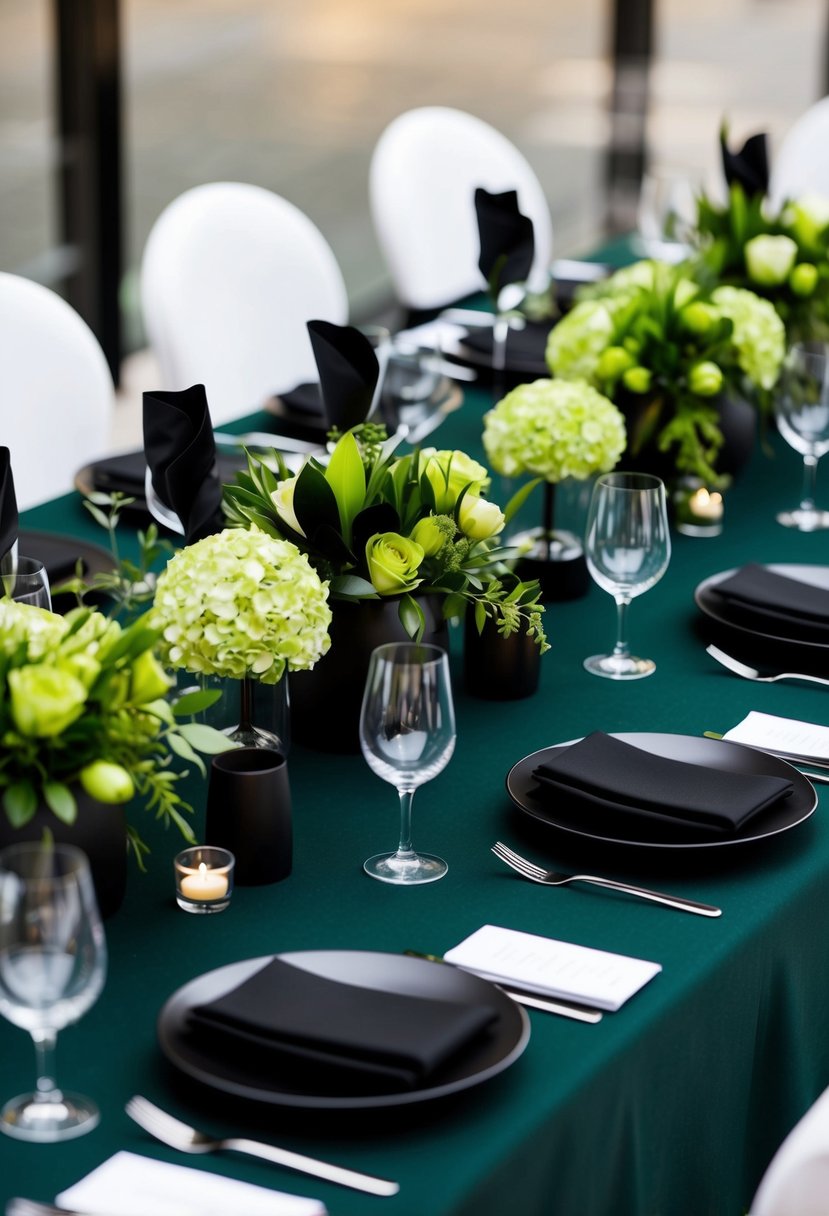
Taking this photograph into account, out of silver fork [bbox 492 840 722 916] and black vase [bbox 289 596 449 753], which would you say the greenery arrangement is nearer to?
black vase [bbox 289 596 449 753]

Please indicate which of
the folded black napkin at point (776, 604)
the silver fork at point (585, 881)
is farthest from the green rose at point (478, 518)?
the folded black napkin at point (776, 604)

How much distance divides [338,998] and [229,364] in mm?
2264

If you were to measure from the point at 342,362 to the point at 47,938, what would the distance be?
1.21m

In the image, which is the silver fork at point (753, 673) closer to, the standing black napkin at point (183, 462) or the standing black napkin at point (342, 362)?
the standing black napkin at point (342, 362)

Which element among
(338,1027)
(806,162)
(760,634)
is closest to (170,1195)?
(338,1027)

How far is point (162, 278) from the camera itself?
3.29 metres

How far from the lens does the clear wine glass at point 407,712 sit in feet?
4.86

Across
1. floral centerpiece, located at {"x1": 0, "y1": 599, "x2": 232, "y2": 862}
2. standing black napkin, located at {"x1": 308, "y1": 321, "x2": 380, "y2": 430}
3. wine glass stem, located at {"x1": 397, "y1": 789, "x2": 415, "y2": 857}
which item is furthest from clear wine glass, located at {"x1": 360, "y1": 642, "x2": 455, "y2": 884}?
standing black napkin, located at {"x1": 308, "y1": 321, "x2": 380, "y2": 430}

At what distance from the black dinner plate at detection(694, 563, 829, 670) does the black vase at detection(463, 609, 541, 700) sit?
0.29 m

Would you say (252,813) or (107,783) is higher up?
(107,783)

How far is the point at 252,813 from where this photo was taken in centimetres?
159

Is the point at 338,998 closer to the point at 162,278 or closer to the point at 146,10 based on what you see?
the point at 162,278

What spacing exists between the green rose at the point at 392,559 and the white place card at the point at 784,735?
0.39m

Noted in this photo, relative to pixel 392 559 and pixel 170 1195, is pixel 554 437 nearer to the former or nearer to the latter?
pixel 392 559
